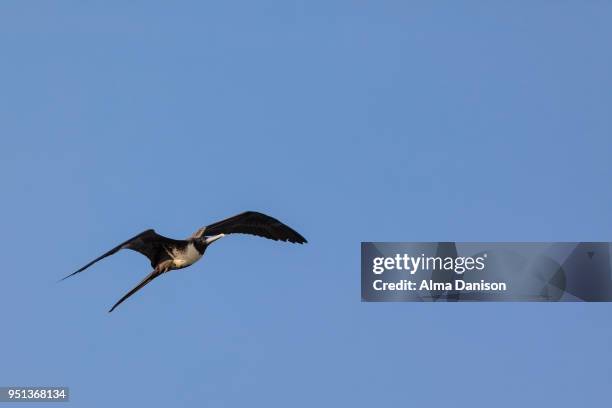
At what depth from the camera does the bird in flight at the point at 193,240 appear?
58.7ft

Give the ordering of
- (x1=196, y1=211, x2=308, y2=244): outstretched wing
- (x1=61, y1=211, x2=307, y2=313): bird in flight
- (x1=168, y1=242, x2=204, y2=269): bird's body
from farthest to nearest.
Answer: (x1=196, y1=211, x2=308, y2=244): outstretched wing < (x1=168, y1=242, x2=204, y2=269): bird's body < (x1=61, y1=211, x2=307, y2=313): bird in flight

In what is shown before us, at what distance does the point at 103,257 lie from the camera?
15242mm

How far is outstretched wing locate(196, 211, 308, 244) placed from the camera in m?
19.2

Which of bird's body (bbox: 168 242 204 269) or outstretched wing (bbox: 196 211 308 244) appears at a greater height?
outstretched wing (bbox: 196 211 308 244)

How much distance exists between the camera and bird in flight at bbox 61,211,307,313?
17877 millimetres

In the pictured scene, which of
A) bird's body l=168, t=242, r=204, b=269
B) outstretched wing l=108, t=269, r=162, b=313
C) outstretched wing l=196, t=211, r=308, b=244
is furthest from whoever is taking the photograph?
outstretched wing l=196, t=211, r=308, b=244

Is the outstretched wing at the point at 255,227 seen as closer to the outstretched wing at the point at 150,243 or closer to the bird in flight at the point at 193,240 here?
the bird in flight at the point at 193,240

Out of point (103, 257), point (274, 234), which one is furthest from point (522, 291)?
point (103, 257)

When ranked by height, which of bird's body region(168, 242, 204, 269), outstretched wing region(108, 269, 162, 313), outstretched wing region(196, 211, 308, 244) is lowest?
outstretched wing region(108, 269, 162, 313)

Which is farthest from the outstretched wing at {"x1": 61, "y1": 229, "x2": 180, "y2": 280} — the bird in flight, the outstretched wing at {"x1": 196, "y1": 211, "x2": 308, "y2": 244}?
the outstretched wing at {"x1": 196, "y1": 211, "x2": 308, "y2": 244}

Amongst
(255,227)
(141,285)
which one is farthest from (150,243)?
(255,227)

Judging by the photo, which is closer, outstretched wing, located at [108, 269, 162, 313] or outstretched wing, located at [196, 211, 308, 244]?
Result: outstretched wing, located at [108, 269, 162, 313]

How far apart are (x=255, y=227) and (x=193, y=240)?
5.51 ft

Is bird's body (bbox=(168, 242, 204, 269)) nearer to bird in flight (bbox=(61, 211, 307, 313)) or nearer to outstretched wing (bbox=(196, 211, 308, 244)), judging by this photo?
bird in flight (bbox=(61, 211, 307, 313))
